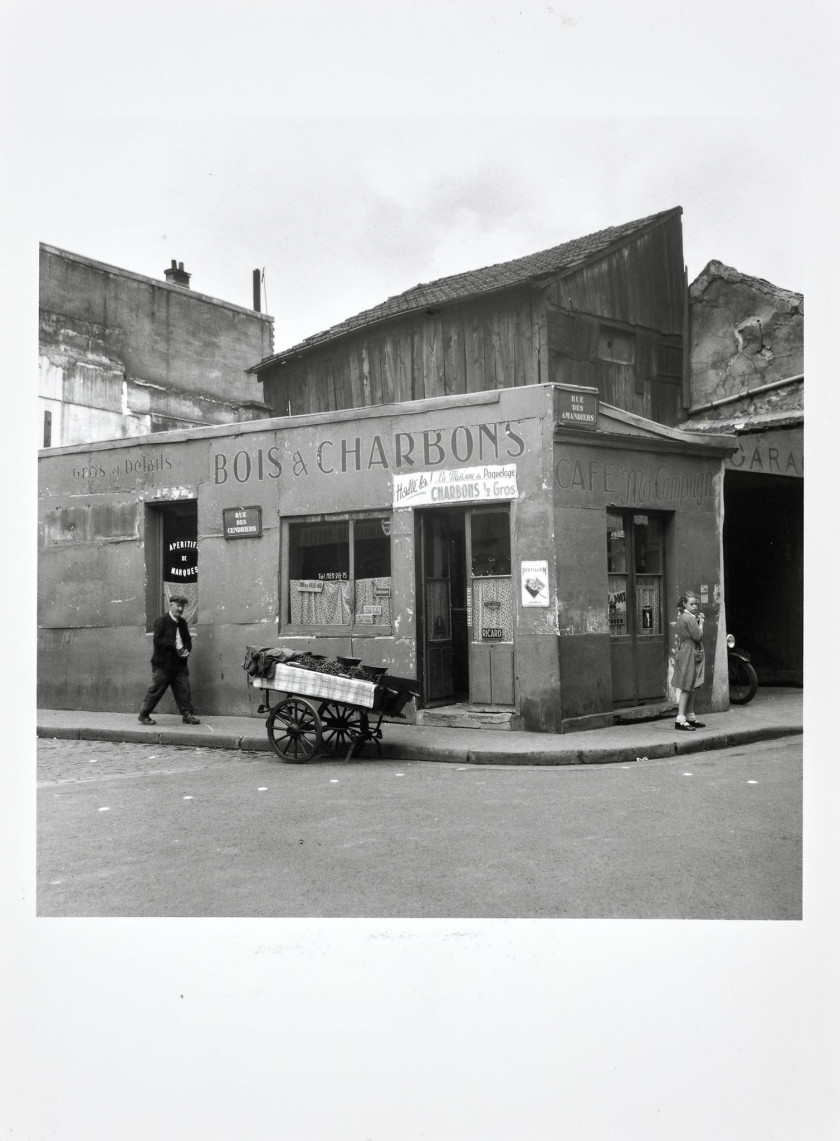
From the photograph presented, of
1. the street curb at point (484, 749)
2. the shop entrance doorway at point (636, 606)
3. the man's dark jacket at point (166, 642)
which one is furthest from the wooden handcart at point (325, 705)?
the shop entrance doorway at point (636, 606)

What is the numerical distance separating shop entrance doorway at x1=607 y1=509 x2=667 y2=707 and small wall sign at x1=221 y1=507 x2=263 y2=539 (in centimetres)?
471

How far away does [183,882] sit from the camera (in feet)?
17.5

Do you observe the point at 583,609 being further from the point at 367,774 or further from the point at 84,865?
the point at 84,865

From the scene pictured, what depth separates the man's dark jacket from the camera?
11.7 meters

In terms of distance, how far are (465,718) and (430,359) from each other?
7.81 metres

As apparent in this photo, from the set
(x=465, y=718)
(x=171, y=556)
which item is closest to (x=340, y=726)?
(x=465, y=718)

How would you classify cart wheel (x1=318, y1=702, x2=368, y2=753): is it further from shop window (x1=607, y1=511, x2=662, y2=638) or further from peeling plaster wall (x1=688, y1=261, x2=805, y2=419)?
peeling plaster wall (x1=688, y1=261, x2=805, y2=419)

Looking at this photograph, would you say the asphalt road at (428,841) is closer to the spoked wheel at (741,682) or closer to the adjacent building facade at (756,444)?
the spoked wheel at (741,682)

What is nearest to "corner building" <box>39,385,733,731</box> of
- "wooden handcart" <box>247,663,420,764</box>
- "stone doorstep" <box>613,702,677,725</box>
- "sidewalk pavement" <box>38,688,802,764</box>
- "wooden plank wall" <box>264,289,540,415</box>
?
"stone doorstep" <box>613,702,677,725</box>

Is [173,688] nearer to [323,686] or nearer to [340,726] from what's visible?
[340,726]

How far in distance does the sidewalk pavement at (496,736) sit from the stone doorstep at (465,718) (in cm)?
13

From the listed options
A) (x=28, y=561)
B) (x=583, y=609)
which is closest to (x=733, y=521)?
(x=583, y=609)

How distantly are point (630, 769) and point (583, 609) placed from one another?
2.65 metres

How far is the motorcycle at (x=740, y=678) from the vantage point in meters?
12.6
